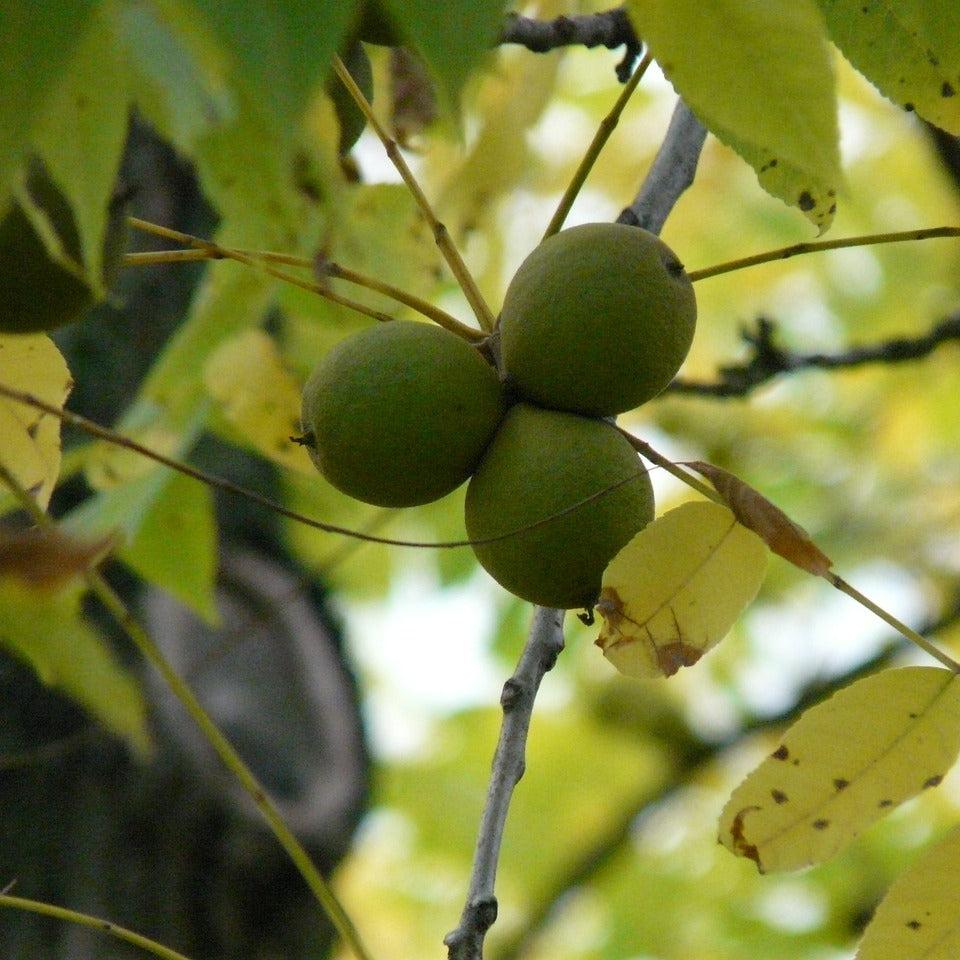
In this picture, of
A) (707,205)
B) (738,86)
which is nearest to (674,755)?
(707,205)

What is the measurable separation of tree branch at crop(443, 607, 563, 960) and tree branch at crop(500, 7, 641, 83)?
31.1 inches

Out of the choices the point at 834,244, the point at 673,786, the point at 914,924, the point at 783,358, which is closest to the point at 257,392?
the point at 834,244

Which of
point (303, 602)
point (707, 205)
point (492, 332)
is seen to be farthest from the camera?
point (707, 205)

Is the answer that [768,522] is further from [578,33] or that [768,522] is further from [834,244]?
[578,33]

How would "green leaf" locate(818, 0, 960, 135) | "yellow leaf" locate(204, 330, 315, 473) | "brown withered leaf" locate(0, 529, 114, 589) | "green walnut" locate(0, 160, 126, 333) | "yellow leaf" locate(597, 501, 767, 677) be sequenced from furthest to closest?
"yellow leaf" locate(204, 330, 315, 473) → "yellow leaf" locate(597, 501, 767, 677) → "green leaf" locate(818, 0, 960, 135) → "green walnut" locate(0, 160, 126, 333) → "brown withered leaf" locate(0, 529, 114, 589)

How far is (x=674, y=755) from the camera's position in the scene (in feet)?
18.0

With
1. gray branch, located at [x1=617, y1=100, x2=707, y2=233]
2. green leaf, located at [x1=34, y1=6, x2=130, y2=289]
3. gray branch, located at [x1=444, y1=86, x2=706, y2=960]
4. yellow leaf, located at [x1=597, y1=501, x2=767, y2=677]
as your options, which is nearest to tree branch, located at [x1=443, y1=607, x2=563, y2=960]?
gray branch, located at [x1=444, y1=86, x2=706, y2=960]

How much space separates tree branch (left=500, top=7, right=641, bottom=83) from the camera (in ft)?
6.24

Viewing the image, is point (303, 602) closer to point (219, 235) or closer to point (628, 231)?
point (219, 235)

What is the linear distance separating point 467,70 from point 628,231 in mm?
609

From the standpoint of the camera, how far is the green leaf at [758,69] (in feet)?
3.67

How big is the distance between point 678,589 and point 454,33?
0.74 metres

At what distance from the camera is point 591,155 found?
5.35 feet

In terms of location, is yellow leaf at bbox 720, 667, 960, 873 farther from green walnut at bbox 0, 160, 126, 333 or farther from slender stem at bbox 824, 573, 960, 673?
green walnut at bbox 0, 160, 126, 333
